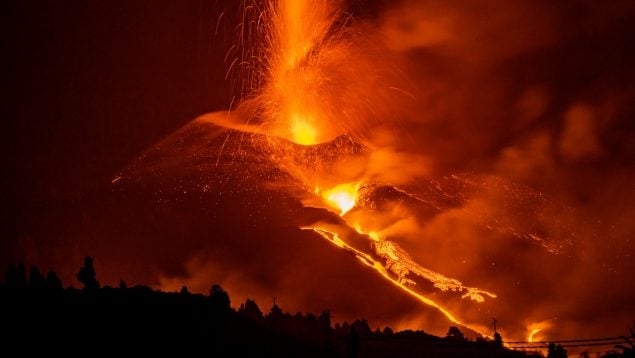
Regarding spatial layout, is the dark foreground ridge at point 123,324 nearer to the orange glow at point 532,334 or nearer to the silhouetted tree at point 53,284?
the silhouetted tree at point 53,284

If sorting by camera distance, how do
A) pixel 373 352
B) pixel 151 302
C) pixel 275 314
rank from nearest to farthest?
pixel 151 302
pixel 373 352
pixel 275 314

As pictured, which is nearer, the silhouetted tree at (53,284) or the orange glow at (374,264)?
the silhouetted tree at (53,284)

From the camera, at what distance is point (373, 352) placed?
65.4 meters

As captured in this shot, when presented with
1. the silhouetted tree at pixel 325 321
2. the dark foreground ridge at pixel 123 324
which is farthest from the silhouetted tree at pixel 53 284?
the silhouetted tree at pixel 325 321

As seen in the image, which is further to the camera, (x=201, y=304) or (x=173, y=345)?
(x=201, y=304)

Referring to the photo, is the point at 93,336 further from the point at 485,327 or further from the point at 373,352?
the point at 485,327

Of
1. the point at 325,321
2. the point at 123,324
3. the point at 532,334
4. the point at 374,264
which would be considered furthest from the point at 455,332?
the point at 123,324

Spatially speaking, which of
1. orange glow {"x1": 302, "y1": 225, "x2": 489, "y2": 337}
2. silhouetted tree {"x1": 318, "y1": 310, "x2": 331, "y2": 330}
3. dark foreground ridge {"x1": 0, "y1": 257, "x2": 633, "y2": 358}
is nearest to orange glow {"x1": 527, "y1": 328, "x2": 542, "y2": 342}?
orange glow {"x1": 302, "y1": 225, "x2": 489, "y2": 337}

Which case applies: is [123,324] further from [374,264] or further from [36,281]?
[374,264]

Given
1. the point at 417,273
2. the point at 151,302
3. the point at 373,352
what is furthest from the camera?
the point at 417,273

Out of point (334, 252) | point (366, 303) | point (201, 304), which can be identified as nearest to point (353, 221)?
point (334, 252)

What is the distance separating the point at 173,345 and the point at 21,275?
45.0 ft

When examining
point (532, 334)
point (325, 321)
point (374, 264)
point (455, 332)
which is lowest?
point (325, 321)

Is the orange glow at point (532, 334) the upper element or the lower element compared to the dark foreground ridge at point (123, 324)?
upper
